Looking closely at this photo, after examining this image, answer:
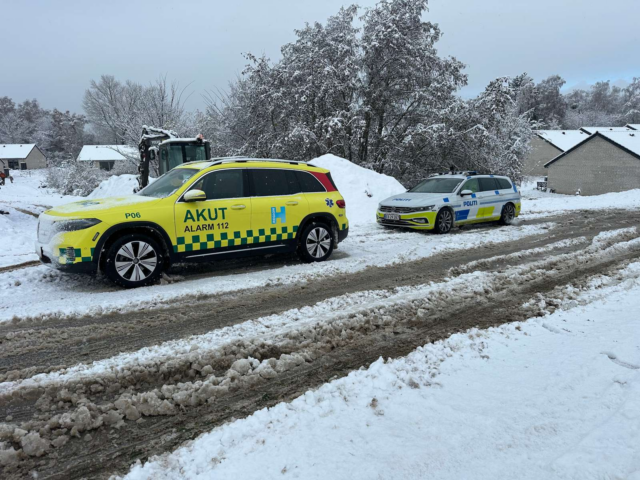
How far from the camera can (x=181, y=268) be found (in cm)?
704

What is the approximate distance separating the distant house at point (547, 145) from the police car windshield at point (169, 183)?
5757 cm

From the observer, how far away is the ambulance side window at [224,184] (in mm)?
6527

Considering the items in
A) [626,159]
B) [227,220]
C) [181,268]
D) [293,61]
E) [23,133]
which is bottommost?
[181,268]

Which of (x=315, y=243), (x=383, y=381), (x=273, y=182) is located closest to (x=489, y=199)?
(x=315, y=243)

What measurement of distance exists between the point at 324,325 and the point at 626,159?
1873 inches

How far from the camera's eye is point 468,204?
37.1 ft

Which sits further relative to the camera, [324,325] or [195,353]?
[324,325]

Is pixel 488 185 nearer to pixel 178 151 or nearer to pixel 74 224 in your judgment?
pixel 74 224

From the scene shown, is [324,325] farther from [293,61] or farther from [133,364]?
[293,61]

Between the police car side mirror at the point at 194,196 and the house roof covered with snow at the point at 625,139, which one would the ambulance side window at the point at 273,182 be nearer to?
the police car side mirror at the point at 194,196

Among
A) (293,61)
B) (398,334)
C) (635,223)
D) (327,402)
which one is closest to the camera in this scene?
(327,402)

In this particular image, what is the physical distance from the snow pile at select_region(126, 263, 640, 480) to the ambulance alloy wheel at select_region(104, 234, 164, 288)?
378cm

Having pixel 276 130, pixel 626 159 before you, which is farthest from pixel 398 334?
pixel 626 159

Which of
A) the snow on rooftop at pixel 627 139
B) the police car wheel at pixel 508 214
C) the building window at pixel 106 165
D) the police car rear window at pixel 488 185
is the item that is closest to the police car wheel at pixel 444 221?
the police car rear window at pixel 488 185
